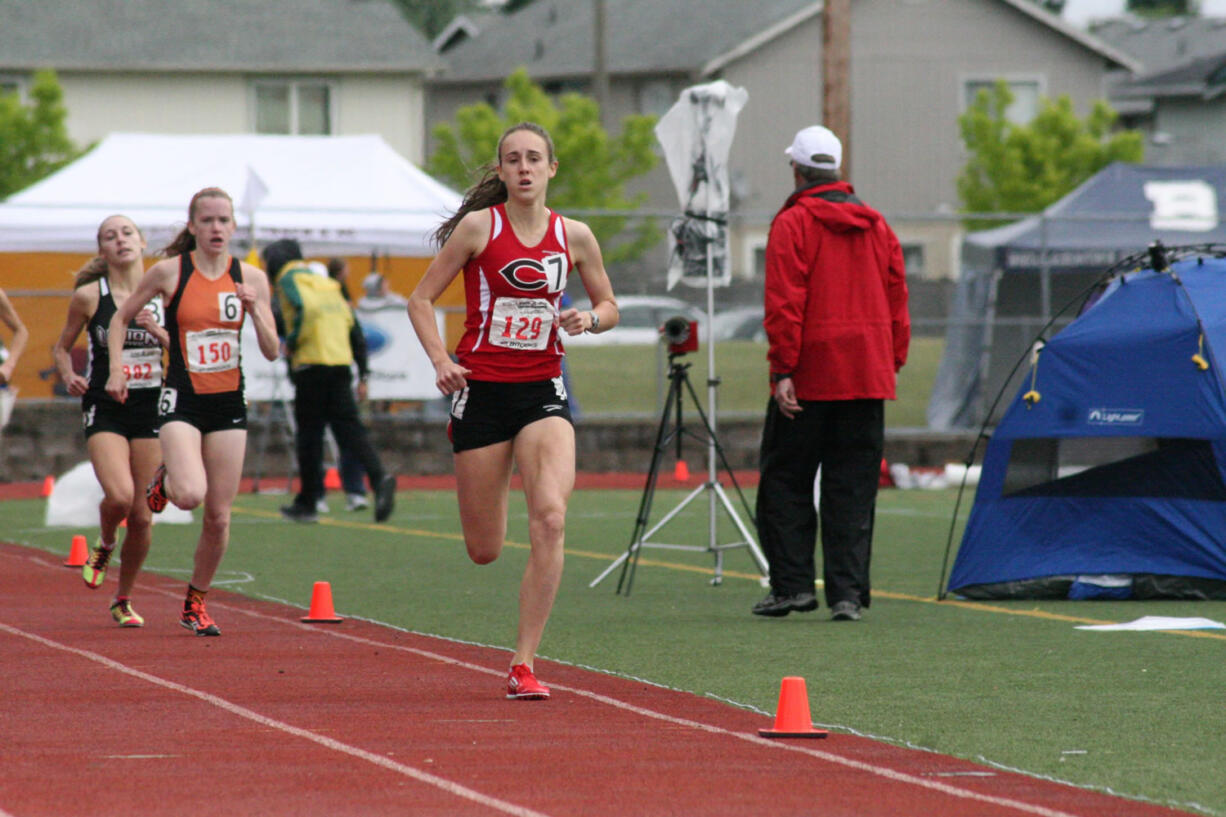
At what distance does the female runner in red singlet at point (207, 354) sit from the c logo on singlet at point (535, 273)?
7.03 ft

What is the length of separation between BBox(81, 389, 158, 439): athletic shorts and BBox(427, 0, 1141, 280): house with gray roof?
39630 mm

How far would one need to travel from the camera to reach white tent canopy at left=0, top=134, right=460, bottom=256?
22516 mm

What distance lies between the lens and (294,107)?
50.9 metres

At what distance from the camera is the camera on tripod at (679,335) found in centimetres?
1197

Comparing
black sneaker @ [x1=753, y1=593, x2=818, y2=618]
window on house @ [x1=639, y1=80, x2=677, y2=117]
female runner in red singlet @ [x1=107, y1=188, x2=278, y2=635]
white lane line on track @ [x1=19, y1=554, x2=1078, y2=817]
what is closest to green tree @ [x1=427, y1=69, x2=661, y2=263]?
window on house @ [x1=639, y1=80, x2=677, y2=117]

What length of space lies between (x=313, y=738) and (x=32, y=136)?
39.3 metres

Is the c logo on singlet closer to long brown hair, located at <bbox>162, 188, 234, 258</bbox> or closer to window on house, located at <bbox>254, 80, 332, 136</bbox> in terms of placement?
long brown hair, located at <bbox>162, 188, 234, 258</bbox>

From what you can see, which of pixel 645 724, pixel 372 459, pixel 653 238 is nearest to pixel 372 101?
pixel 653 238

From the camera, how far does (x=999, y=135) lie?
1954 inches

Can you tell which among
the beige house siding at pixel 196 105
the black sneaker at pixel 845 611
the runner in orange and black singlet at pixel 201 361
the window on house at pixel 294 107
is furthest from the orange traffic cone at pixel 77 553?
the window on house at pixel 294 107

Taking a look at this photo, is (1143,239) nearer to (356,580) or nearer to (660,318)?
(660,318)

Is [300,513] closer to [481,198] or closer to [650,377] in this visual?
[650,377]

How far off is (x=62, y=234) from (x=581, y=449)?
20.0ft

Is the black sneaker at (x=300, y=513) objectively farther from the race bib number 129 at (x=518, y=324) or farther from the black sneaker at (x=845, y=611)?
the race bib number 129 at (x=518, y=324)
